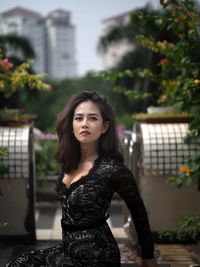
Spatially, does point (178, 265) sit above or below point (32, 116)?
below

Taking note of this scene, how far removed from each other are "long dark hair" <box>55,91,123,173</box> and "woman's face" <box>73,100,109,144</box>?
26mm

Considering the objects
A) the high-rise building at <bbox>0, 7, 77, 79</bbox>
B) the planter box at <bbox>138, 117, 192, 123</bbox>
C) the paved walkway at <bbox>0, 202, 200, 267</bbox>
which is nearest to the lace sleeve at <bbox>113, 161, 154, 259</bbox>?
the paved walkway at <bbox>0, 202, 200, 267</bbox>

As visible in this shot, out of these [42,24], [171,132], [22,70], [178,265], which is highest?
[42,24]

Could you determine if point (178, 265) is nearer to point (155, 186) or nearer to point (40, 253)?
point (155, 186)

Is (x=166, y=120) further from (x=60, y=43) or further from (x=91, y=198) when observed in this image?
(x=60, y=43)

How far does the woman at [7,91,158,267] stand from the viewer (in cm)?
286

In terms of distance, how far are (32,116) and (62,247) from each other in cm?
354

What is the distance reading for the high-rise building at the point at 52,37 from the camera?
52469mm

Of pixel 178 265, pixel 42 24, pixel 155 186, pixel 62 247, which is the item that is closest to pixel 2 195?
pixel 155 186

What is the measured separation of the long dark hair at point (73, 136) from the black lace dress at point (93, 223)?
0.41 ft

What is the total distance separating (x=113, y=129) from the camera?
3.06 metres

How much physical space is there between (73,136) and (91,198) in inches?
14.5

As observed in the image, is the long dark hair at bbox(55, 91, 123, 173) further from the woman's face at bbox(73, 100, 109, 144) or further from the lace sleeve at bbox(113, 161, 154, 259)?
the lace sleeve at bbox(113, 161, 154, 259)

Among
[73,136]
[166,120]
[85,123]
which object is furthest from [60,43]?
[85,123]
